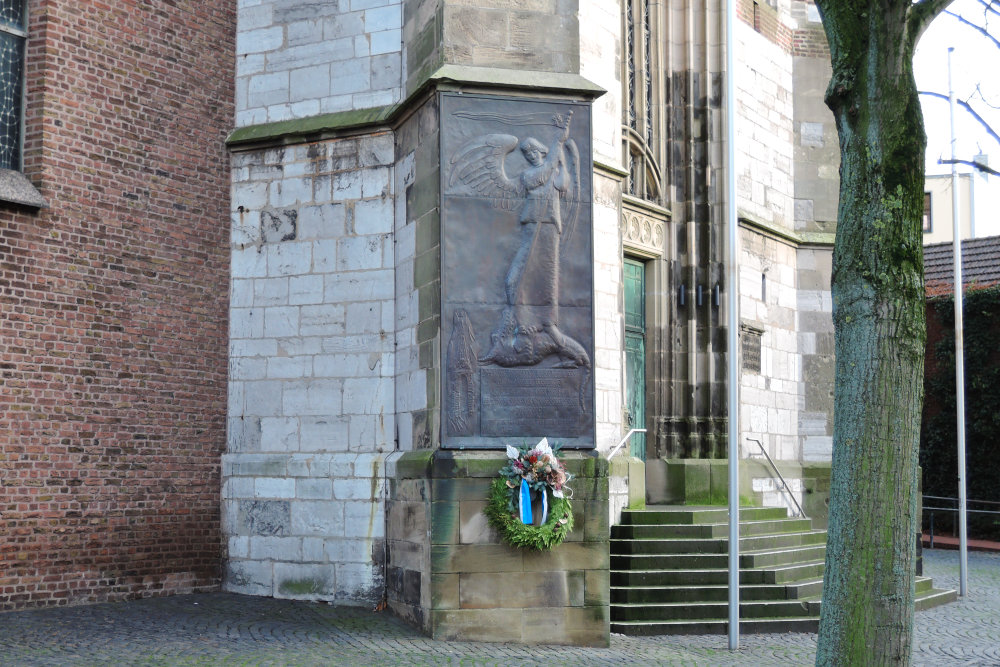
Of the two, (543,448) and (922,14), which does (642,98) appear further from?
(922,14)

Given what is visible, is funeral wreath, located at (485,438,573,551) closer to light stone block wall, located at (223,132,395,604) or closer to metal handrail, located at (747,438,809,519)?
light stone block wall, located at (223,132,395,604)

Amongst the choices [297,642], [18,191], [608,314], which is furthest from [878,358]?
[18,191]

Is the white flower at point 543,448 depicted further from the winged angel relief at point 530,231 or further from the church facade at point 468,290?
the winged angel relief at point 530,231

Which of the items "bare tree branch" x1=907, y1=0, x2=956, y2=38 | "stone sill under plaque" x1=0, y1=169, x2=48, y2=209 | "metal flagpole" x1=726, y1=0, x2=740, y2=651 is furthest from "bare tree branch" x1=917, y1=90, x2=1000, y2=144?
"stone sill under plaque" x1=0, y1=169, x2=48, y2=209

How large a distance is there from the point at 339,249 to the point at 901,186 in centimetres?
629

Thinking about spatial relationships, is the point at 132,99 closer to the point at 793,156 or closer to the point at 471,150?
the point at 471,150

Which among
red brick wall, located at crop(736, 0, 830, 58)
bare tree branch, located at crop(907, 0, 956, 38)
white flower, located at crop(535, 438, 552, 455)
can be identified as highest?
red brick wall, located at crop(736, 0, 830, 58)

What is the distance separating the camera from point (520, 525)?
30.9 feet

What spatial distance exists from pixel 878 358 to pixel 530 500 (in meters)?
3.90

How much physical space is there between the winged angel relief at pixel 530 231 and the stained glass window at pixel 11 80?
14.7 feet

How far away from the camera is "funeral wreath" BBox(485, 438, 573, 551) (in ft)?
30.9

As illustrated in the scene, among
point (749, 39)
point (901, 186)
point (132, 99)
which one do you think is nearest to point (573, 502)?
point (901, 186)

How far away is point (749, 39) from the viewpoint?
15.5 metres

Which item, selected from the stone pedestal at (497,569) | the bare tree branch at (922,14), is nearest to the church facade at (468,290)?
the stone pedestal at (497,569)
